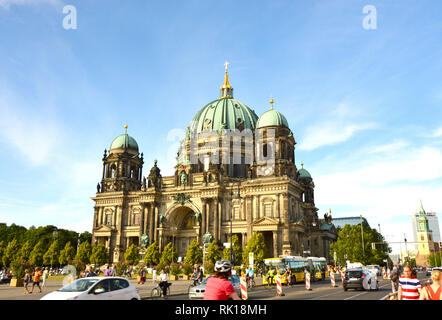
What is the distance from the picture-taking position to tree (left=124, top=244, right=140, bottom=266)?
254 ft

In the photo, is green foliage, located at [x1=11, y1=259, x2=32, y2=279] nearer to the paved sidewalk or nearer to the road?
the paved sidewalk

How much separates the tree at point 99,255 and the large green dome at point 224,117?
3627 centimetres

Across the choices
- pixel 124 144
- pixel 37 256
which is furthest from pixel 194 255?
pixel 37 256

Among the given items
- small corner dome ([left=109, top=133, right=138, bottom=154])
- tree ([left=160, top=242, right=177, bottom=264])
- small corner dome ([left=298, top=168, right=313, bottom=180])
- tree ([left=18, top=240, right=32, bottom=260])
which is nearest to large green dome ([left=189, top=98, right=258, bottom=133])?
small corner dome ([left=109, top=133, right=138, bottom=154])

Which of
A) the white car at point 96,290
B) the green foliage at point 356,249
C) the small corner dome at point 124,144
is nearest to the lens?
the white car at point 96,290

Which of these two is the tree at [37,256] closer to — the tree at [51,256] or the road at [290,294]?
the tree at [51,256]

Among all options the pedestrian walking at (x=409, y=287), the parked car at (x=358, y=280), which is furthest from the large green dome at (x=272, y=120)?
the pedestrian walking at (x=409, y=287)

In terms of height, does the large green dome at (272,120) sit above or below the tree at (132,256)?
above

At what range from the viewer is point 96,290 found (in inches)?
581

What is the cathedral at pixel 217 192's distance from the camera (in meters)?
73.0

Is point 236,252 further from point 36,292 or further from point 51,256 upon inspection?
point 51,256

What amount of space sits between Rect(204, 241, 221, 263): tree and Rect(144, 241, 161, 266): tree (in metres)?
12.1
